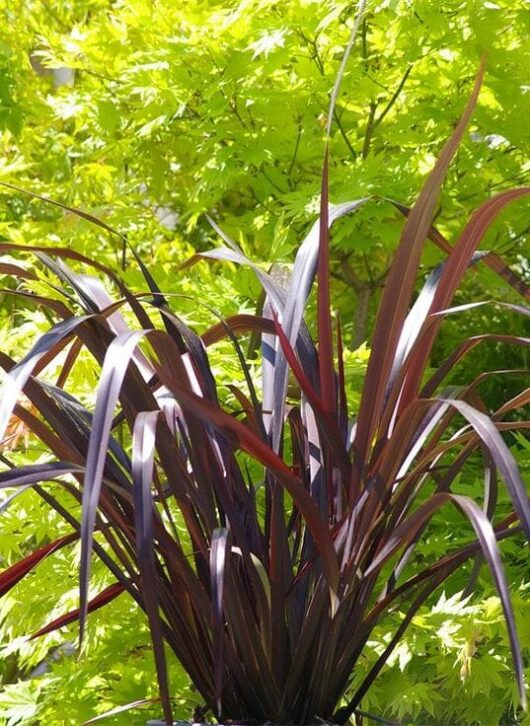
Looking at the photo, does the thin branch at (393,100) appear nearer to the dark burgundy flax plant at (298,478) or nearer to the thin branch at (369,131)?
the thin branch at (369,131)

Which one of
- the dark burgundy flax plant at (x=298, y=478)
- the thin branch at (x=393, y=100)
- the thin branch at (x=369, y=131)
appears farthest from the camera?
the thin branch at (x=369, y=131)

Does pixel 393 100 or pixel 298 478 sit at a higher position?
pixel 393 100

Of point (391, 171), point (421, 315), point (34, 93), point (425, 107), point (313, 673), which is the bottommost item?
point (313, 673)

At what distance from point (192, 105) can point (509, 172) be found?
2.28ft

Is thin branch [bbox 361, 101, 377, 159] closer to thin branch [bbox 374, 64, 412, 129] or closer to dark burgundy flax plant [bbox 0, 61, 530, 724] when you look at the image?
thin branch [bbox 374, 64, 412, 129]

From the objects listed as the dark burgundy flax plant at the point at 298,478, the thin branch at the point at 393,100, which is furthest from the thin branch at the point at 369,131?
the dark burgundy flax plant at the point at 298,478

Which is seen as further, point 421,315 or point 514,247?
point 514,247

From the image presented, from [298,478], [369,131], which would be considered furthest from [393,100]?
[298,478]

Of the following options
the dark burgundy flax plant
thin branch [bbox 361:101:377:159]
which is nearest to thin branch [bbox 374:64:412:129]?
thin branch [bbox 361:101:377:159]

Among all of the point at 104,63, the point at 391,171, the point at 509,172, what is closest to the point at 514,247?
the point at 509,172

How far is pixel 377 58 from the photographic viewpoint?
206 cm

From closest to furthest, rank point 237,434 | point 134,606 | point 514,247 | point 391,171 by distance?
point 237,434 → point 134,606 → point 391,171 → point 514,247

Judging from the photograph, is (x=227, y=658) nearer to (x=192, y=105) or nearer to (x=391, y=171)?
(x=391, y=171)

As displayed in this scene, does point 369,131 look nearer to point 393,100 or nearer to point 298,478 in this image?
point 393,100
